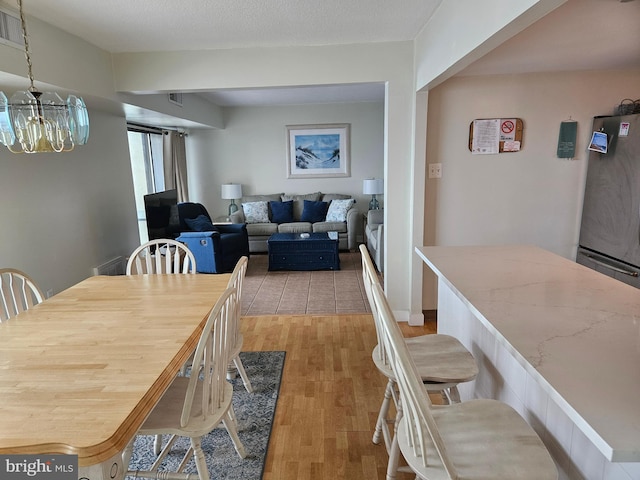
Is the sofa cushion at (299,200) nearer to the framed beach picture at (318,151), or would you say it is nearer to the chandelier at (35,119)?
the framed beach picture at (318,151)

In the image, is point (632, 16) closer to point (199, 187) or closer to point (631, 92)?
point (631, 92)

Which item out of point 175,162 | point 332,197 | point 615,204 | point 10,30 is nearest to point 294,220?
point 332,197

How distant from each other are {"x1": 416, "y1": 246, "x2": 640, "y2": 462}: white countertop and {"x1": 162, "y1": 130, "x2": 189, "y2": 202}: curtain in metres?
5.00

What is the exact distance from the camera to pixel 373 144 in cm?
679

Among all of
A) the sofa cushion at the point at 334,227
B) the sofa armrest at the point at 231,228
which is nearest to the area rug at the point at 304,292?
the sofa armrest at the point at 231,228

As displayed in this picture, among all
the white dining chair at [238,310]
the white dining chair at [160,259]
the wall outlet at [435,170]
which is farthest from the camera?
the wall outlet at [435,170]

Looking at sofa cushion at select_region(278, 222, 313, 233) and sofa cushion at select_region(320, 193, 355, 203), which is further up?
sofa cushion at select_region(320, 193, 355, 203)

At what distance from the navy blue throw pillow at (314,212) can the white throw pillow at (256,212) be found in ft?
2.07

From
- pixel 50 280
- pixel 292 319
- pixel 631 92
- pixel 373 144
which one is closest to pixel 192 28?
pixel 50 280

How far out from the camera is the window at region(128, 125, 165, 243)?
5398mm

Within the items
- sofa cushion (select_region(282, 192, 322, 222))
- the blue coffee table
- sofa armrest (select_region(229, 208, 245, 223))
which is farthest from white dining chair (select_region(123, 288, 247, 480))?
sofa cushion (select_region(282, 192, 322, 222))

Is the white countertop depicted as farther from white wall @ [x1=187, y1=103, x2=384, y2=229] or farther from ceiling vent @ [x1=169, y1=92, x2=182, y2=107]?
white wall @ [x1=187, y1=103, x2=384, y2=229]

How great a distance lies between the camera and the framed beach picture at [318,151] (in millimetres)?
6770

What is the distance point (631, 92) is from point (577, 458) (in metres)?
3.25
